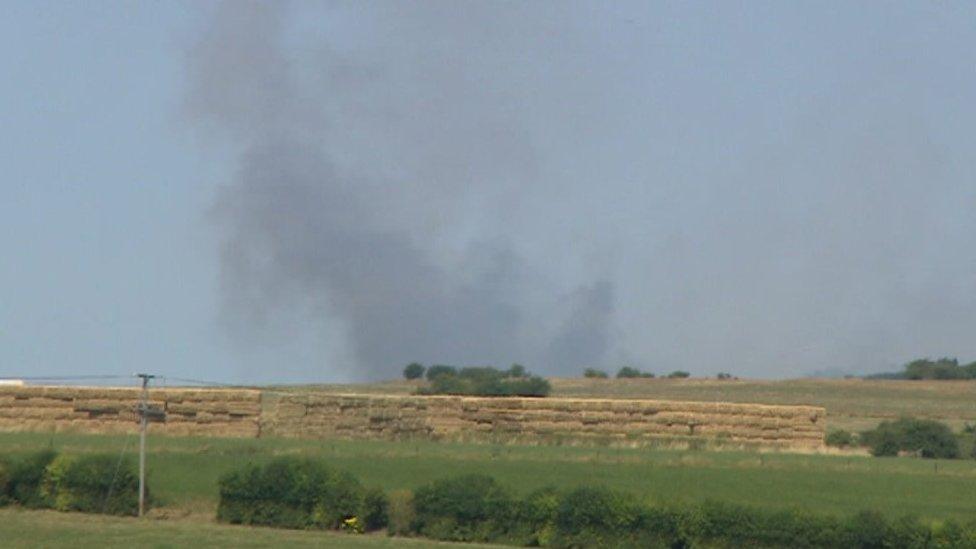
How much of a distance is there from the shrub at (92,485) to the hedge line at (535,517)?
2112 millimetres

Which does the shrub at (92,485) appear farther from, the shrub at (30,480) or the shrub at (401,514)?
the shrub at (401,514)

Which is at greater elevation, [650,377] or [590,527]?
[650,377]

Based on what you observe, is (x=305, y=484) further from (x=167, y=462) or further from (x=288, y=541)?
(x=167, y=462)

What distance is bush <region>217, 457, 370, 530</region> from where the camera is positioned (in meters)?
30.4

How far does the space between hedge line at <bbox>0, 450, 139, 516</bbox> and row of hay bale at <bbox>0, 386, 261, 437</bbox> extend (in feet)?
34.5

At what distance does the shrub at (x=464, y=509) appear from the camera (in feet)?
95.5

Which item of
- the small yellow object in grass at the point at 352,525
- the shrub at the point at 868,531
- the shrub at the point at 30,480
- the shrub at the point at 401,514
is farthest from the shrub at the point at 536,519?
the shrub at the point at 30,480

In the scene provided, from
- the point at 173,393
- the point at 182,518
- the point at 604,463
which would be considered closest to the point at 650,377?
the point at 173,393

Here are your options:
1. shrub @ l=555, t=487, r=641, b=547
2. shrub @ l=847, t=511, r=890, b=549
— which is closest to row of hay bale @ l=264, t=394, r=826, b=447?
shrub @ l=555, t=487, r=641, b=547

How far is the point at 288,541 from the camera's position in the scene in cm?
2809

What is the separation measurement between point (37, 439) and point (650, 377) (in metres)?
46.2

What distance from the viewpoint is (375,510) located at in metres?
30.4

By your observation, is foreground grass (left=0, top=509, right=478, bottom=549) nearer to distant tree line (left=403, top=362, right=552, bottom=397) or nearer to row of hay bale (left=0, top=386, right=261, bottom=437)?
row of hay bale (left=0, top=386, right=261, bottom=437)

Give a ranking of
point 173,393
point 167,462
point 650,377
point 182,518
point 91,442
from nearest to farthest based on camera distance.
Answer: point 182,518
point 167,462
point 91,442
point 173,393
point 650,377
